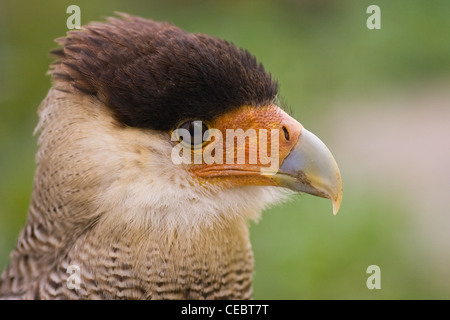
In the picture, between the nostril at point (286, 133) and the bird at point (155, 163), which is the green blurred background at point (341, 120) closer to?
the bird at point (155, 163)

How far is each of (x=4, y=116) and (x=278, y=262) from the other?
3050 millimetres

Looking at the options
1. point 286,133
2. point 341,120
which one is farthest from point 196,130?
point 341,120

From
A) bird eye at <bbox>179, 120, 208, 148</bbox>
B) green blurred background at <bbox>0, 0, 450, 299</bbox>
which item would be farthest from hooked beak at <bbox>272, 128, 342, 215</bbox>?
green blurred background at <bbox>0, 0, 450, 299</bbox>

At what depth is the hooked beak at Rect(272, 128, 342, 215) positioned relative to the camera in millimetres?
2373

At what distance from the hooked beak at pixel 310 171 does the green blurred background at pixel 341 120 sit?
260 centimetres

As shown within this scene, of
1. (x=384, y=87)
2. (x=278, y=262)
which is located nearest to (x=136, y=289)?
(x=278, y=262)

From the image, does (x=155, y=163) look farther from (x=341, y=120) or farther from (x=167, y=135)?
(x=341, y=120)

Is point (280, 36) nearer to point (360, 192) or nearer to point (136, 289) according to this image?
point (360, 192)

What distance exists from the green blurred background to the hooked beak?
2.60 metres

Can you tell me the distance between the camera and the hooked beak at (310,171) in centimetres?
237

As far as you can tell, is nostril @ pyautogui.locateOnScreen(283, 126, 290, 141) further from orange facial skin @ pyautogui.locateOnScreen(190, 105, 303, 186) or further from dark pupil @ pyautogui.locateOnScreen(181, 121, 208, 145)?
dark pupil @ pyautogui.locateOnScreen(181, 121, 208, 145)

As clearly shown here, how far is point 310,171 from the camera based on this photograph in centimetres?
237

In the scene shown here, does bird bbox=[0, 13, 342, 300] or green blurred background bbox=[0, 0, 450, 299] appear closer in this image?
bird bbox=[0, 13, 342, 300]

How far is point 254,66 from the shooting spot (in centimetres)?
256
